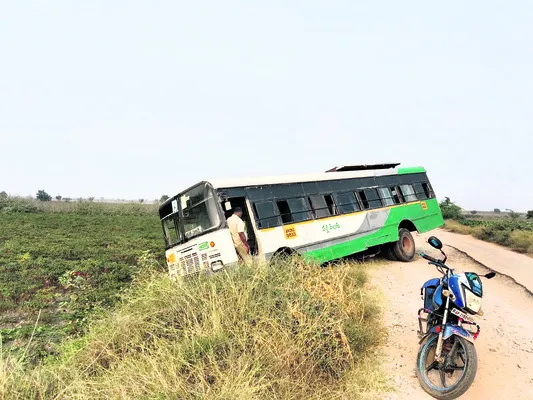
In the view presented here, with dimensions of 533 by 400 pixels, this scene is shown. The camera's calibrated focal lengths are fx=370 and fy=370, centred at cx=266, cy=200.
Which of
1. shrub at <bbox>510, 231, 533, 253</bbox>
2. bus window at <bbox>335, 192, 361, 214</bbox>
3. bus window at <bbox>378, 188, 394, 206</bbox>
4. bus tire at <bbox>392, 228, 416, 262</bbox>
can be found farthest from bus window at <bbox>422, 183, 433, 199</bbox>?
shrub at <bbox>510, 231, 533, 253</bbox>

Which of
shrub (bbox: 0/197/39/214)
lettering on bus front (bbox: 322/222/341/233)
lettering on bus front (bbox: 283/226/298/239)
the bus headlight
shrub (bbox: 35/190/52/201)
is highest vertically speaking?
shrub (bbox: 35/190/52/201)

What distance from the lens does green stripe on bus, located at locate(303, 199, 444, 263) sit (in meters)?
9.79

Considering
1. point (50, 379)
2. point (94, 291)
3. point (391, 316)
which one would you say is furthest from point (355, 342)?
point (94, 291)

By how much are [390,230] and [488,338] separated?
6113mm

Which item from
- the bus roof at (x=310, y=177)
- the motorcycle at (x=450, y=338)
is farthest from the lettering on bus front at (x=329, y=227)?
the motorcycle at (x=450, y=338)

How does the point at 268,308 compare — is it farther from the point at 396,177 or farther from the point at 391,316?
the point at 396,177

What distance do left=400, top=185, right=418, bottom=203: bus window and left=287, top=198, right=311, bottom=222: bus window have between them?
4.77 metres

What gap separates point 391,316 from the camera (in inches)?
265

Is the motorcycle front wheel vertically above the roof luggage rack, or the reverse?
the roof luggage rack

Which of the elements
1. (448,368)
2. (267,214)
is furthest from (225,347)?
(267,214)

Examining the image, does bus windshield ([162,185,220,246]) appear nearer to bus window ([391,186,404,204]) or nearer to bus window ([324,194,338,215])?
bus window ([324,194,338,215])

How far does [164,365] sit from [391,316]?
435cm

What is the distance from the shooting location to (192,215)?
835cm

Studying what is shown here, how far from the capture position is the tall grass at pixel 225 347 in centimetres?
384
